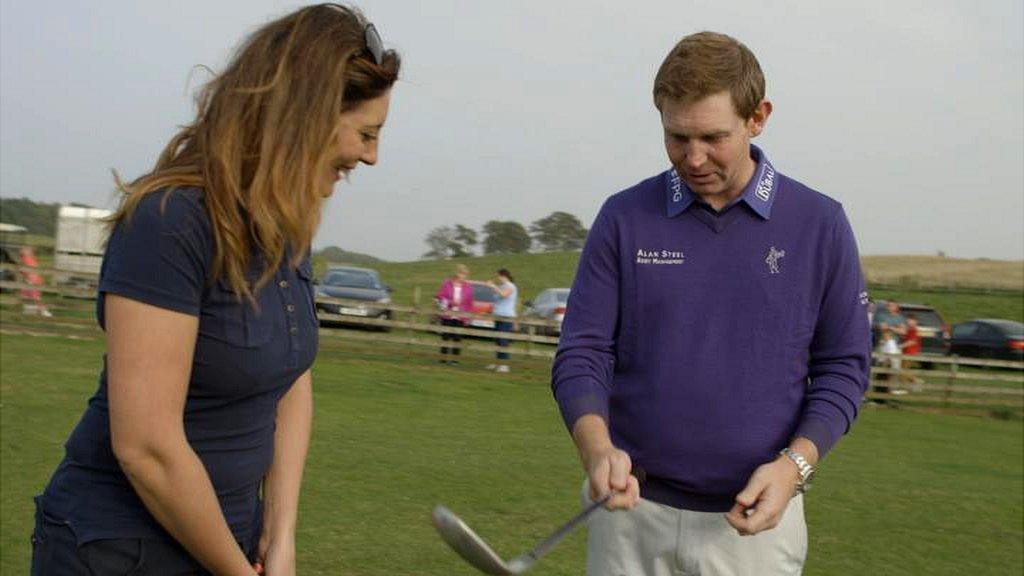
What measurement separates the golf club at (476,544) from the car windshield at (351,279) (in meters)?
24.9

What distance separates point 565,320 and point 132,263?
144cm

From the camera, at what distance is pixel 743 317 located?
10.5 ft

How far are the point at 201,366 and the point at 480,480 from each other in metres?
7.86

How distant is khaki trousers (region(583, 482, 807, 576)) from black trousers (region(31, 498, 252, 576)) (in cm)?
115

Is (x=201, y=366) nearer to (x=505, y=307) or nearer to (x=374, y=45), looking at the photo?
(x=374, y=45)

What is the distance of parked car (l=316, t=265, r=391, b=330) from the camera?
25266 millimetres

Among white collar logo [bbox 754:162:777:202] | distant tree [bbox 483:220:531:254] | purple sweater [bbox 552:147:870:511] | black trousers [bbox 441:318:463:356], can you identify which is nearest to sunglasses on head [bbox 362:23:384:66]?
purple sweater [bbox 552:147:870:511]

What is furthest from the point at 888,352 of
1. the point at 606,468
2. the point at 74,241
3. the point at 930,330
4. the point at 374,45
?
the point at 74,241

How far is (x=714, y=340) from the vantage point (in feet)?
10.5

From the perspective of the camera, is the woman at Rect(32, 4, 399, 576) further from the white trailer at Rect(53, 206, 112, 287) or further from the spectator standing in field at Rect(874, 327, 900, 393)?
the white trailer at Rect(53, 206, 112, 287)

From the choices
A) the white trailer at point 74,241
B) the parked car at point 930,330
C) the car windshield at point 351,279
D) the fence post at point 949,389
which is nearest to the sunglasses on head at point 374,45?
the fence post at point 949,389

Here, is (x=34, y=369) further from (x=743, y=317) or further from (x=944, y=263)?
Answer: (x=944, y=263)

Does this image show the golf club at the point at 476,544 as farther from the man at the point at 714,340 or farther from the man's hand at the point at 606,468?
the man at the point at 714,340

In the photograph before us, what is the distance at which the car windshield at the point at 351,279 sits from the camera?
27.7 m
